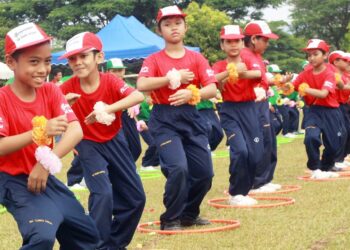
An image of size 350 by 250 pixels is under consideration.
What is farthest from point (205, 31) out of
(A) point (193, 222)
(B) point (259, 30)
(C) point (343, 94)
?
(A) point (193, 222)

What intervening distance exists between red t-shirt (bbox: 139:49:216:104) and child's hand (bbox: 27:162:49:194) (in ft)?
9.92

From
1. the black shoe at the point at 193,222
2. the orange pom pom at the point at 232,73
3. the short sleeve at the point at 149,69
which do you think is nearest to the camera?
the short sleeve at the point at 149,69

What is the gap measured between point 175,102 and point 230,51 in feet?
8.42

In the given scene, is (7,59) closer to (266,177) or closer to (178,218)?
(178,218)

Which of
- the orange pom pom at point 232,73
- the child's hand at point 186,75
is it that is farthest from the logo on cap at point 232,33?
the child's hand at point 186,75

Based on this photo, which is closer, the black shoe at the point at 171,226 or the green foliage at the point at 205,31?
the black shoe at the point at 171,226

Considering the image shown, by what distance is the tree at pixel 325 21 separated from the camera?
227 feet

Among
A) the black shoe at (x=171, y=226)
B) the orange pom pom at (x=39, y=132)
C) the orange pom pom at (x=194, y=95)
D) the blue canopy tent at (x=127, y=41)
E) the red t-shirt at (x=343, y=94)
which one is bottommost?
the blue canopy tent at (x=127, y=41)

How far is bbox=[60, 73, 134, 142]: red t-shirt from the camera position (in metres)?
6.94

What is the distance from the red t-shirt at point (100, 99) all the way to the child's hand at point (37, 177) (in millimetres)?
1737

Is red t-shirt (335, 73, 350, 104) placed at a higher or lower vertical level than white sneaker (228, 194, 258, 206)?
lower

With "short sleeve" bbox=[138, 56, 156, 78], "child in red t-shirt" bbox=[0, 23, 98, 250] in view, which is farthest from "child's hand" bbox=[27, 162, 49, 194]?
"short sleeve" bbox=[138, 56, 156, 78]

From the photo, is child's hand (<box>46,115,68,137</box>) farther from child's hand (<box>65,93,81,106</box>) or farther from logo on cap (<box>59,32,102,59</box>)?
logo on cap (<box>59,32,102,59</box>)

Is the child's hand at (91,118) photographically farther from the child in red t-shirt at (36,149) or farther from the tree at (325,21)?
the tree at (325,21)
